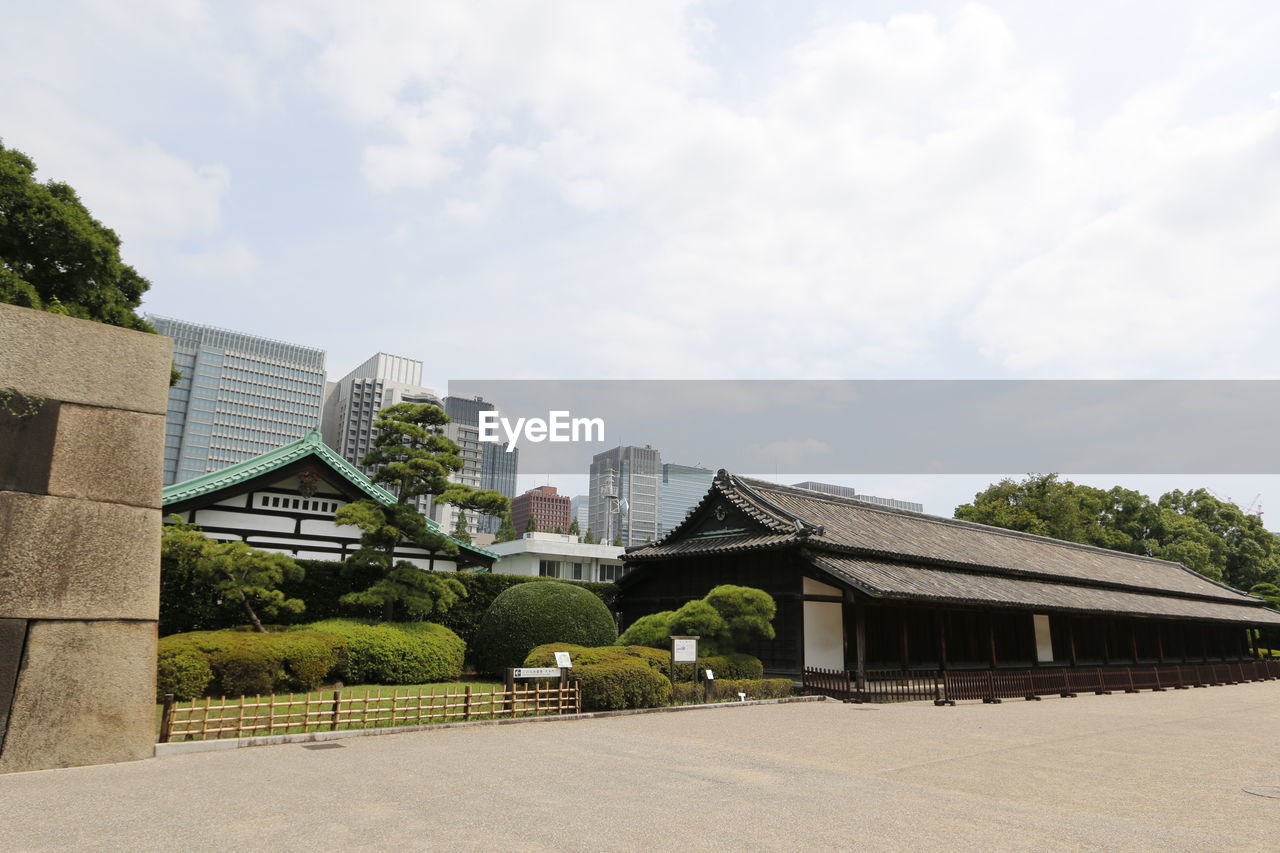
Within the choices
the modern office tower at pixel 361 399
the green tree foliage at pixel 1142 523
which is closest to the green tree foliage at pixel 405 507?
the green tree foliage at pixel 1142 523

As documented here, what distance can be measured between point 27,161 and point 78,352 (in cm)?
1289

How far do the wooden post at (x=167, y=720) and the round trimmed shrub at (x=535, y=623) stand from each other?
388 inches

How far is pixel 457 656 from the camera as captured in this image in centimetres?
2005

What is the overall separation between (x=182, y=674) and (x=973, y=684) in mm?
18427

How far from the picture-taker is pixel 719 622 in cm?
1908

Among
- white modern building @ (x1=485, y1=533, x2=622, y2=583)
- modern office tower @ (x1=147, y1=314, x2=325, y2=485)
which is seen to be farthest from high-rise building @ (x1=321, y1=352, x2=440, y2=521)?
white modern building @ (x1=485, y1=533, x2=622, y2=583)

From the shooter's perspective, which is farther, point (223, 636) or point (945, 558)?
point (945, 558)

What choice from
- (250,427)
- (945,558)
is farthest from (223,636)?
(250,427)

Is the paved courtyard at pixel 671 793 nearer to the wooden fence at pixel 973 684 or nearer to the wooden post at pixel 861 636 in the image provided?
the wooden fence at pixel 973 684

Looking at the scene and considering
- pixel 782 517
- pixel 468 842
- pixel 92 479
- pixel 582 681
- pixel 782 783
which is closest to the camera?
pixel 468 842

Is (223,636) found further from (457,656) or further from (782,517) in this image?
(782,517)

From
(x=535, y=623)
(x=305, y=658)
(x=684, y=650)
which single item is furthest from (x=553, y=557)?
(x=305, y=658)

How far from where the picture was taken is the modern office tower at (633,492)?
171 m

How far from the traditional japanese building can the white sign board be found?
866 cm
